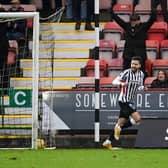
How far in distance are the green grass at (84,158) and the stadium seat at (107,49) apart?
16.5 ft

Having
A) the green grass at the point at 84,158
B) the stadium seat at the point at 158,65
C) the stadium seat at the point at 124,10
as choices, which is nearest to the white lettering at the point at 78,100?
the green grass at the point at 84,158

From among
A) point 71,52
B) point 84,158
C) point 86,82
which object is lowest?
point 84,158

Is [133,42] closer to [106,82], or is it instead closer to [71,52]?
[106,82]

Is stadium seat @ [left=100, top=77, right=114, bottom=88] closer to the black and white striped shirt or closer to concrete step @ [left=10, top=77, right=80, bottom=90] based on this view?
concrete step @ [left=10, top=77, right=80, bottom=90]

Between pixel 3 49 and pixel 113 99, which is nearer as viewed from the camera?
pixel 113 99

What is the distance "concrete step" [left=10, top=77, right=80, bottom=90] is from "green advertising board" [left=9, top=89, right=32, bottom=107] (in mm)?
570

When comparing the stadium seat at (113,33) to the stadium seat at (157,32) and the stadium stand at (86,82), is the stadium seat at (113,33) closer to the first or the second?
→ the stadium seat at (157,32)

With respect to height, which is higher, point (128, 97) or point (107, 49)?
point (107, 49)

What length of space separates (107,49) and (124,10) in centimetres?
159

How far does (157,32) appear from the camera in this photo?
18.5m

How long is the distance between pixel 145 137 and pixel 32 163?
147 inches

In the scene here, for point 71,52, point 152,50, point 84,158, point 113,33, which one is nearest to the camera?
point 84,158

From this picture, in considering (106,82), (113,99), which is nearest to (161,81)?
(113,99)

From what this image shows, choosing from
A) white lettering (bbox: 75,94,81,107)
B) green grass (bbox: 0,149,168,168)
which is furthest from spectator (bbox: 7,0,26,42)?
green grass (bbox: 0,149,168,168)
